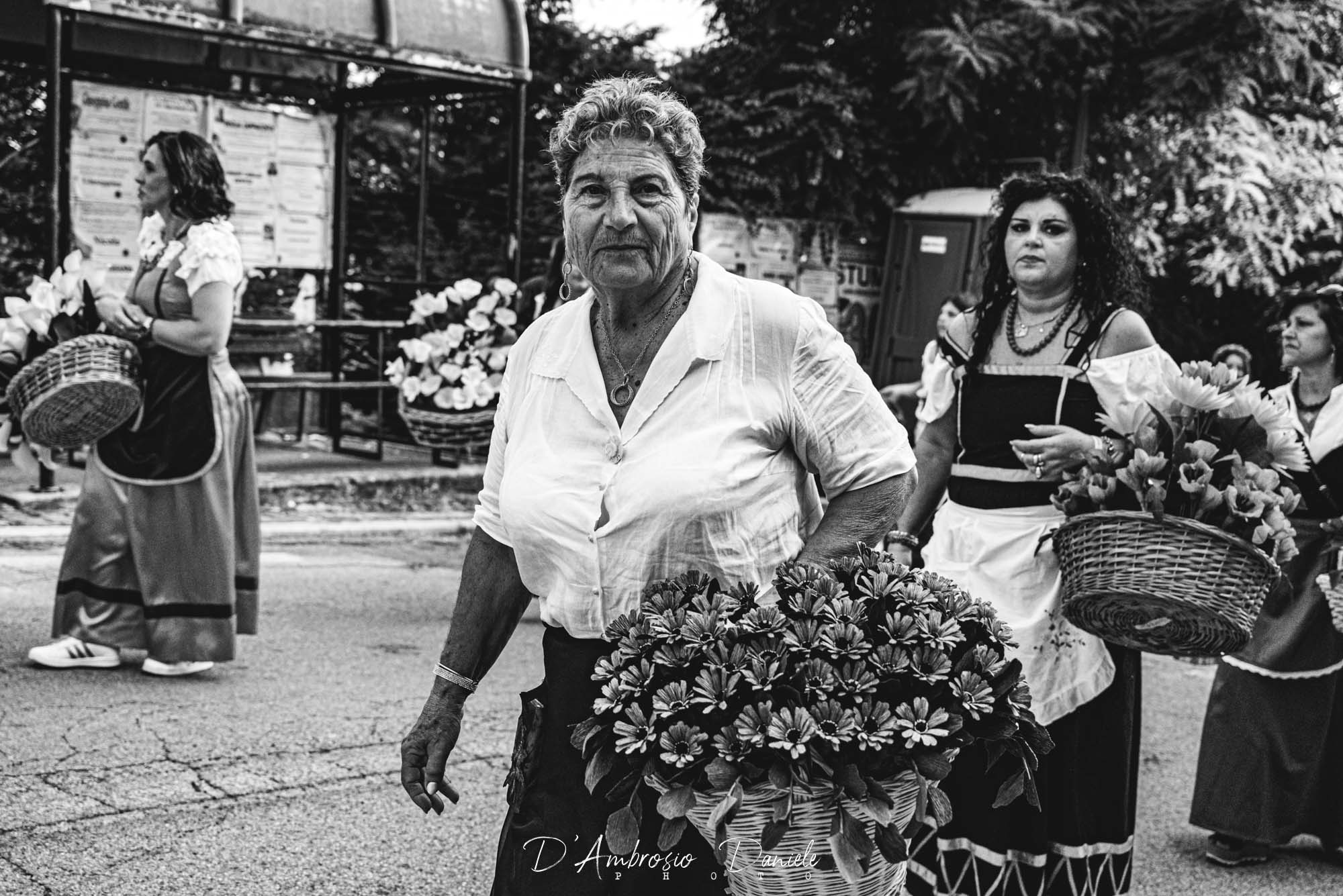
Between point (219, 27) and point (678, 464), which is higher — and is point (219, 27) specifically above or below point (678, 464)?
above

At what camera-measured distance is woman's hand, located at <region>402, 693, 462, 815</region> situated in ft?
9.82

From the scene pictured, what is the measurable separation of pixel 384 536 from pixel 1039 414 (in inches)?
265

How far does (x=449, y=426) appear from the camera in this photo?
7570 millimetres

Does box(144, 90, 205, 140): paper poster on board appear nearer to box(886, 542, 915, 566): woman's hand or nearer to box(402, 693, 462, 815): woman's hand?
box(886, 542, 915, 566): woman's hand

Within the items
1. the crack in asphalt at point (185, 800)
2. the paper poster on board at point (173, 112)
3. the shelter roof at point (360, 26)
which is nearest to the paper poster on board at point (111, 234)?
the paper poster on board at point (173, 112)

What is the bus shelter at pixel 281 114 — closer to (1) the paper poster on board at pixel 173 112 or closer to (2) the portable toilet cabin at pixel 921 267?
(1) the paper poster on board at pixel 173 112

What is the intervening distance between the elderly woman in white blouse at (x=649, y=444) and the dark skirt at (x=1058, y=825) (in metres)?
1.56

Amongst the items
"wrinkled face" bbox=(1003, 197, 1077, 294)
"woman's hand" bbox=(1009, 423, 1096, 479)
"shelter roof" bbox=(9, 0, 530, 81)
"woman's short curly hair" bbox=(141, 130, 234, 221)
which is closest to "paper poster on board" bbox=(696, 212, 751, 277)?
"shelter roof" bbox=(9, 0, 530, 81)

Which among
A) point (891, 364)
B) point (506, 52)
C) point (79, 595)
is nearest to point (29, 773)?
point (79, 595)

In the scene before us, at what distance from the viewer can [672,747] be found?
2197mm

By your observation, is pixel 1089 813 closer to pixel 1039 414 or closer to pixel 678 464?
pixel 1039 414

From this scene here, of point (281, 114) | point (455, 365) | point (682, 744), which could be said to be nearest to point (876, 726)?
point (682, 744)

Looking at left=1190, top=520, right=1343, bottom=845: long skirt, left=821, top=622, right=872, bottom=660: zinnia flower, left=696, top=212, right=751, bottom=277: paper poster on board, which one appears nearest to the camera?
left=821, top=622, right=872, bottom=660: zinnia flower

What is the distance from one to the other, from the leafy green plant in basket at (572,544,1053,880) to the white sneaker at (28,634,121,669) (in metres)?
4.50
